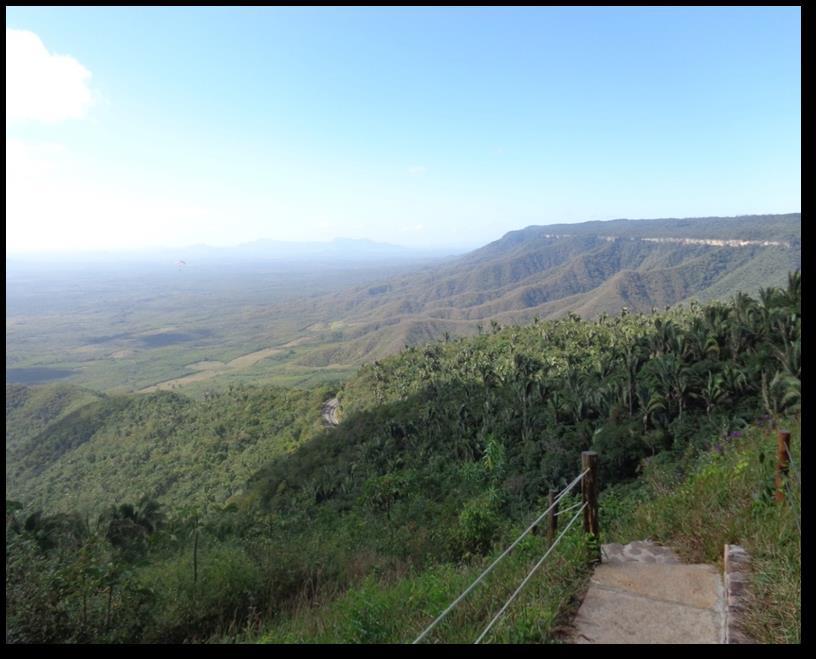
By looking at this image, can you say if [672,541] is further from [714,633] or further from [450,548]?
[450,548]

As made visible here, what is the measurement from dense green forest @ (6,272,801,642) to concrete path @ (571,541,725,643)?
21 centimetres

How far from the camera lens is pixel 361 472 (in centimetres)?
2942

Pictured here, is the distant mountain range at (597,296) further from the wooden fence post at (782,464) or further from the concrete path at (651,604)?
the concrete path at (651,604)

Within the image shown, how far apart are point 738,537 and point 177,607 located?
7.02m

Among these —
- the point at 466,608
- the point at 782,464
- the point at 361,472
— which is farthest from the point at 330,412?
the point at 782,464

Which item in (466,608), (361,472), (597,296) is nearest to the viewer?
(466,608)

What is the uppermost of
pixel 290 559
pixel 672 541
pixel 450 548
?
pixel 672 541

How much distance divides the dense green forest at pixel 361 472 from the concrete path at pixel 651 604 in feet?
0.69

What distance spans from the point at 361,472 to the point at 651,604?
27.0 meters

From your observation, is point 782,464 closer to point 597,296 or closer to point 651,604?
point 651,604

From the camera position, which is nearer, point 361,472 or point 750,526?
point 750,526

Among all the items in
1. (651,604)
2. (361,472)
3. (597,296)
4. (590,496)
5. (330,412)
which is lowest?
(330,412)
